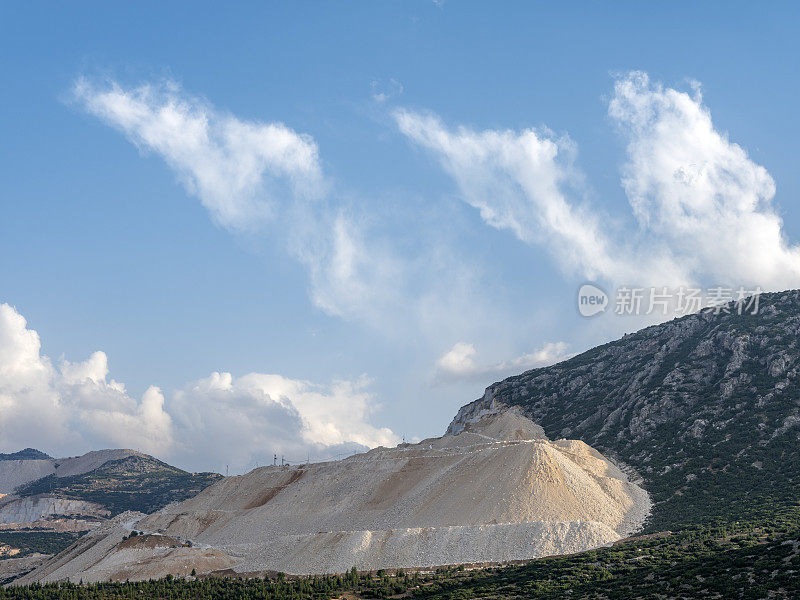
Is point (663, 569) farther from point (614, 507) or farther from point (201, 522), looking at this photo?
point (201, 522)

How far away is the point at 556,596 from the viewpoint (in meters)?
58.4

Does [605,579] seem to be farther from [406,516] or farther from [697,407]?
[697,407]

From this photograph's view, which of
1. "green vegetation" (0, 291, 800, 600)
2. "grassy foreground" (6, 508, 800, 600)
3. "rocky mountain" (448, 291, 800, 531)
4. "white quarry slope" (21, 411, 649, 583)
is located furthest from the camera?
"rocky mountain" (448, 291, 800, 531)

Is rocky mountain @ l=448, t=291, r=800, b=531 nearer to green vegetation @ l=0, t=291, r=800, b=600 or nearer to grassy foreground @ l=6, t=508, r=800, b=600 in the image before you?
green vegetation @ l=0, t=291, r=800, b=600

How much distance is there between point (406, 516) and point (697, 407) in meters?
67.7

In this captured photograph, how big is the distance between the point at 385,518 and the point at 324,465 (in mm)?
44582

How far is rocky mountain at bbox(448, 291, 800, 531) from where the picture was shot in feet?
333

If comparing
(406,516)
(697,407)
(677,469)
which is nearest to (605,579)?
(406,516)

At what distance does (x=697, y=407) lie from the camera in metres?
134

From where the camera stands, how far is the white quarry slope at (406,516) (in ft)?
276

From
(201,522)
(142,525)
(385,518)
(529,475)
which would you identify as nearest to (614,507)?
(529,475)

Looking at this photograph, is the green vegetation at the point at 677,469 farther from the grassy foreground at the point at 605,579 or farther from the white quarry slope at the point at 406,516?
the white quarry slope at the point at 406,516

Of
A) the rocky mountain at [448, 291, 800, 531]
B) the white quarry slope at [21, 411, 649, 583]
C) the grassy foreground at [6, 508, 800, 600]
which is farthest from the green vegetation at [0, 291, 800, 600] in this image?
the white quarry slope at [21, 411, 649, 583]

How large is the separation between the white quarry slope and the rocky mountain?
10135mm
